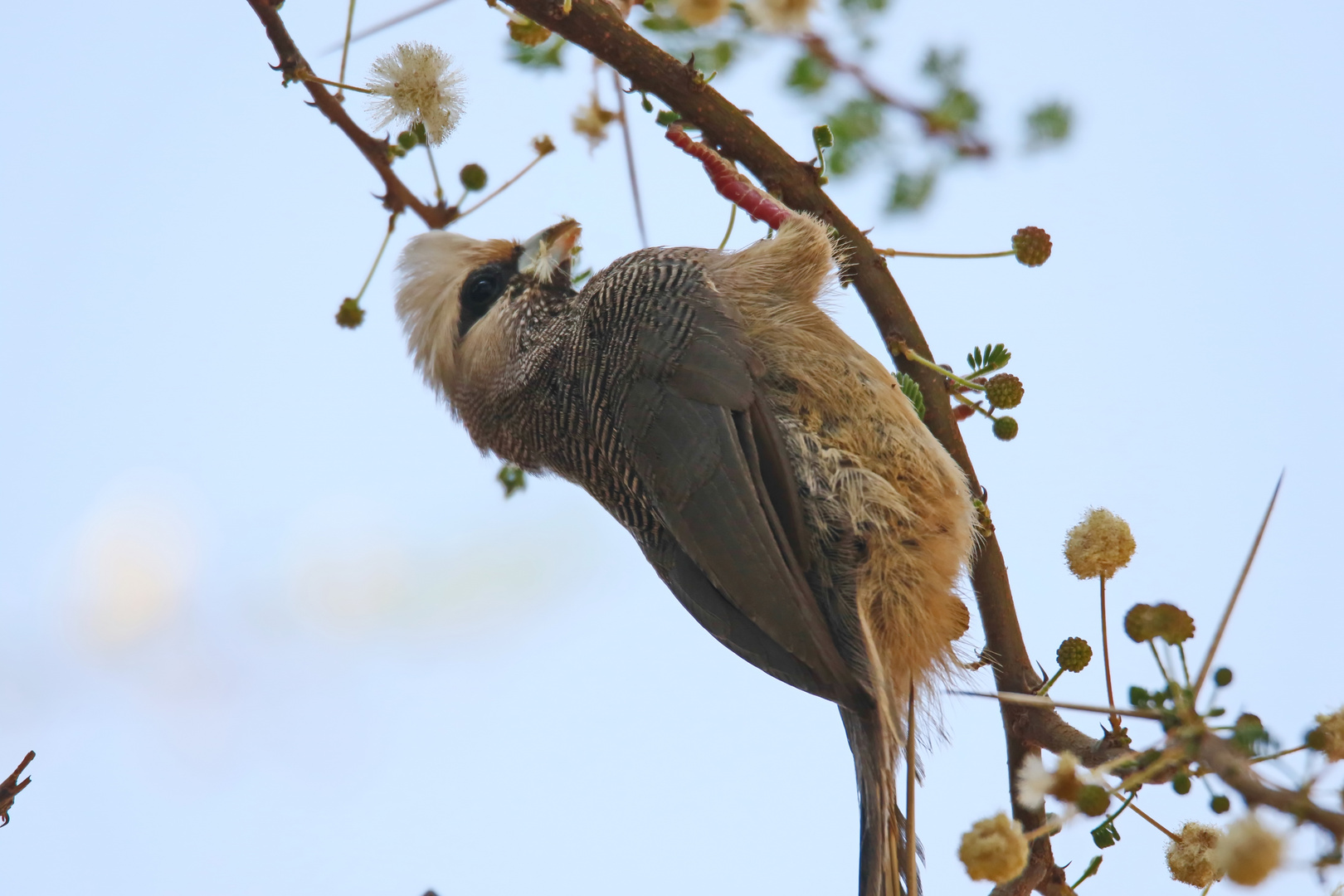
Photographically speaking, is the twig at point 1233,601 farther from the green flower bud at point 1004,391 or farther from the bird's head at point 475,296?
the bird's head at point 475,296

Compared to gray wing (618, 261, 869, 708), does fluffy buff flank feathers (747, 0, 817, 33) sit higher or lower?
higher

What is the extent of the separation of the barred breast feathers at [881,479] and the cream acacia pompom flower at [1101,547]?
2.32 ft

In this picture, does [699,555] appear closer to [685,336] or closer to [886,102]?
[685,336]

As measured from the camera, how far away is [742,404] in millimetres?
3770

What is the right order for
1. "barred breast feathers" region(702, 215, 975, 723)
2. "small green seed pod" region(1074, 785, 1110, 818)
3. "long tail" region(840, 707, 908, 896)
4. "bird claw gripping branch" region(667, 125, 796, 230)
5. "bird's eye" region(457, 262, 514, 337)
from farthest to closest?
"bird's eye" region(457, 262, 514, 337)
"bird claw gripping branch" region(667, 125, 796, 230)
"barred breast feathers" region(702, 215, 975, 723)
"long tail" region(840, 707, 908, 896)
"small green seed pod" region(1074, 785, 1110, 818)

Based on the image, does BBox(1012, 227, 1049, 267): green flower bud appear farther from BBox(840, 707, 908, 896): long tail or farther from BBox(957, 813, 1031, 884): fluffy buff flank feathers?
BBox(957, 813, 1031, 884): fluffy buff flank feathers

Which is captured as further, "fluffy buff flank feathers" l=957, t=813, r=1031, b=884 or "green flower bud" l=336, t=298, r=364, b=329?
"green flower bud" l=336, t=298, r=364, b=329

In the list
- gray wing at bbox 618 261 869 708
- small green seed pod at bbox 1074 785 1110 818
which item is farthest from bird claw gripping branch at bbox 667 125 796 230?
small green seed pod at bbox 1074 785 1110 818

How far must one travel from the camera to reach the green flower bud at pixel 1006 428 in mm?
3398

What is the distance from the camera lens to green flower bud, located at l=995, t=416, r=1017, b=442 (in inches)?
134

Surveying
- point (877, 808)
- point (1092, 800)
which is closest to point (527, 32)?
point (877, 808)

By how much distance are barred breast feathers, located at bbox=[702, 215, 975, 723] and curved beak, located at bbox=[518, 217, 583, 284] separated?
1.03m

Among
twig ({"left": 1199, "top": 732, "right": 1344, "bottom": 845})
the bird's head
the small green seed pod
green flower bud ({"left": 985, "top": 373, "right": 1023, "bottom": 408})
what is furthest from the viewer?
the bird's head

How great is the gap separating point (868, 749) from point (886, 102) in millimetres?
2165
